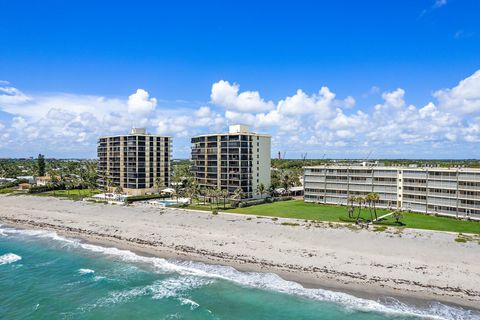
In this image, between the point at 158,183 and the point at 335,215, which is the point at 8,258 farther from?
the point at 158,183

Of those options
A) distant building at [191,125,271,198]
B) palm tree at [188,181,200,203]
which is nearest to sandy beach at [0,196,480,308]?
palm tree at [188,181,200,203]

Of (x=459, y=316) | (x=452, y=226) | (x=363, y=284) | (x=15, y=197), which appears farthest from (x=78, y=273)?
(x=15, y=197)

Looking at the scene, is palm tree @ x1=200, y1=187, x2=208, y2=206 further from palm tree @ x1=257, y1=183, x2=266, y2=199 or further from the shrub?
the shrub

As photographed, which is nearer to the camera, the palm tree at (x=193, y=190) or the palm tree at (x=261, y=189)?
the palm tree at (x=193, y=190)

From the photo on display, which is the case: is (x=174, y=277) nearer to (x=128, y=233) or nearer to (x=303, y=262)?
(x=303, y=262)

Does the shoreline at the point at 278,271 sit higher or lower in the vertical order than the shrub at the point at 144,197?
lower

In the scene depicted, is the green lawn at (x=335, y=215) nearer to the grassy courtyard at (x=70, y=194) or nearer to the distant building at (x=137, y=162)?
the distant building at (x=137, y=162)

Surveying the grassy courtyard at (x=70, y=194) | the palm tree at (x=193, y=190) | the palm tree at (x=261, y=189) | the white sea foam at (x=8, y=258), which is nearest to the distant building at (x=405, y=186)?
the palm tree at (x=261, y=189)
